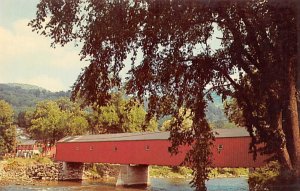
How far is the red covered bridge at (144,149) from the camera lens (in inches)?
1008

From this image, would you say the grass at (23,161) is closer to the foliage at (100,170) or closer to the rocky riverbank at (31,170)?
the rocky riverbank at (31,170)

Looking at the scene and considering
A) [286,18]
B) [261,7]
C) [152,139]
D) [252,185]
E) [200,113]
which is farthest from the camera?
[152,139]

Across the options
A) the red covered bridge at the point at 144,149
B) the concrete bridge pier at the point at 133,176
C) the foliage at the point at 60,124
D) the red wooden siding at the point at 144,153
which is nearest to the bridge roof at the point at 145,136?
the red covered bridge at the point at 144,149

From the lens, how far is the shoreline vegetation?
1632 inches

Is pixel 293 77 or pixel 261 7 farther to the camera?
pixel 293 77

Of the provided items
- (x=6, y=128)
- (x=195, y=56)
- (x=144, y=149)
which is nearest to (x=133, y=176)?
(x=144, y=149)

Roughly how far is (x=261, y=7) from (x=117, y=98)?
4612 cm

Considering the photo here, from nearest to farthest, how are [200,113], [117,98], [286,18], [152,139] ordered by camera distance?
[286,18], [200,113], [152,139], [117,98]

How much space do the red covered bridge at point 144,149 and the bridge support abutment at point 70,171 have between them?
3.11ft

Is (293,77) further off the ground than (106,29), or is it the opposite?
(106,29)

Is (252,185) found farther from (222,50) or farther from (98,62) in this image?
(98,62)

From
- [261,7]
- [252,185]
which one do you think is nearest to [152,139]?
[252,185]

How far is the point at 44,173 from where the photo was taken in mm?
43750

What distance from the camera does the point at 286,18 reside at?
7.87 metres
